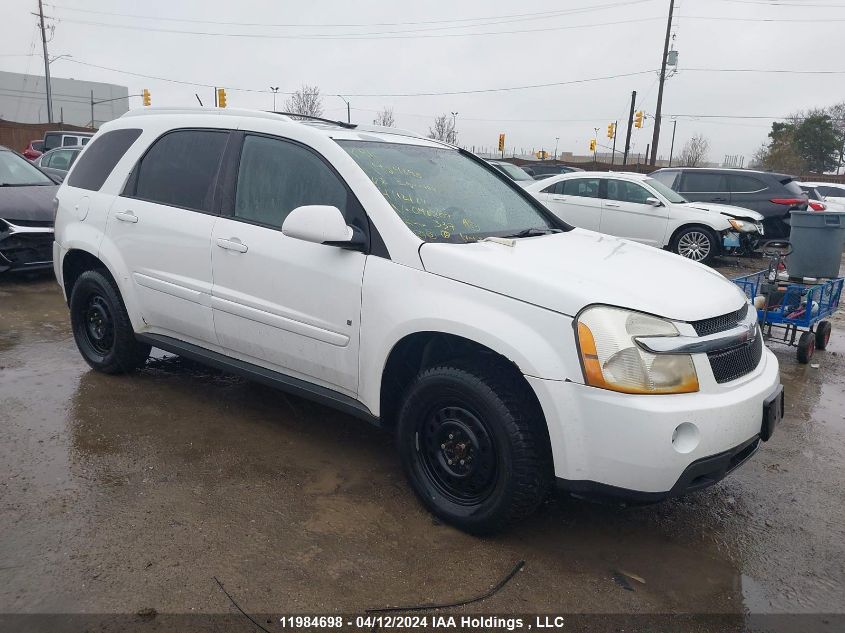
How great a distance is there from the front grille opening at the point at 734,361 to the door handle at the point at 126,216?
3494 millimetres

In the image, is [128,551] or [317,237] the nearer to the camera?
A: [128,551]

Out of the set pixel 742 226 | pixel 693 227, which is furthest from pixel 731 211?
pixel 693 227

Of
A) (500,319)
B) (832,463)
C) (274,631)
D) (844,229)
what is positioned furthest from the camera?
(844,229)

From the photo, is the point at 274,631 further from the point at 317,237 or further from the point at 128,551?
the point at 317,237

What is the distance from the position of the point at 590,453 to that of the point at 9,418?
354 centimetres

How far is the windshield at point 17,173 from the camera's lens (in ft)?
27.6

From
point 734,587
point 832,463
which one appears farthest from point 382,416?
point 832,463

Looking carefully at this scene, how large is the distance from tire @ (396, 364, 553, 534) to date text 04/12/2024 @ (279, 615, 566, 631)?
1.52ft

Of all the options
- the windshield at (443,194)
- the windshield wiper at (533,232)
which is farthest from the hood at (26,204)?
the windshield wiper at (533,232)

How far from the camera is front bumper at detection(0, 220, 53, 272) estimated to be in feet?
25.1

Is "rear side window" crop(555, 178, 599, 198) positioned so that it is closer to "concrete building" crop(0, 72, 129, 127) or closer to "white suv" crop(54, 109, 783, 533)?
"white suv" crop(54, 109, 783, 533)

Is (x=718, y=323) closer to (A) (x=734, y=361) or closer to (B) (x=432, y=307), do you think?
(A) (x=734, y=361)

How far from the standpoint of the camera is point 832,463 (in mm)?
4066

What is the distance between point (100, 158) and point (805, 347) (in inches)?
236
